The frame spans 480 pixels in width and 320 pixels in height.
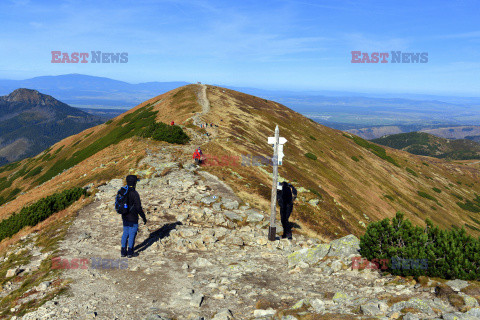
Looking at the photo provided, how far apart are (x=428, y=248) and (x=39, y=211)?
2038 centimetres

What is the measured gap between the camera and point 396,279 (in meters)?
8.94

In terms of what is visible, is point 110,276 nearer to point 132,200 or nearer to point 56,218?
point 132,200

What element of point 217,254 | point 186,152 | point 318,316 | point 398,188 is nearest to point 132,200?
point 217,254

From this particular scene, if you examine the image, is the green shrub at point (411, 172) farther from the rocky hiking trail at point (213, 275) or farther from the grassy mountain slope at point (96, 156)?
the rocky hiking trail at point (213, 275)

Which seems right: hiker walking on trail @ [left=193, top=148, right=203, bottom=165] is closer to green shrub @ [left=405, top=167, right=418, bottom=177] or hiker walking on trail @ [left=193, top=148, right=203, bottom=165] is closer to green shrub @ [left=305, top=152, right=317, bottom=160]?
green shrub @ [left=305, top=152, right=317, bottom=160]

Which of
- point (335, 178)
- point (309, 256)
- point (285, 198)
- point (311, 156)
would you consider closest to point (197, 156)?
point (285, 198)

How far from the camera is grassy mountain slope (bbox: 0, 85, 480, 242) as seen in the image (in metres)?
24.0

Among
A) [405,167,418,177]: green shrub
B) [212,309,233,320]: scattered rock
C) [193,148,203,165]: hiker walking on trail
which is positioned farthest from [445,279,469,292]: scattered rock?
[405,167,418,177]: green shrub

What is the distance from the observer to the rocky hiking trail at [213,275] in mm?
7674

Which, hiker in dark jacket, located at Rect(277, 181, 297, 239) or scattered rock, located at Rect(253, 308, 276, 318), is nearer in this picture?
scattered rock, located at Rect(253, 308, 276, 318)

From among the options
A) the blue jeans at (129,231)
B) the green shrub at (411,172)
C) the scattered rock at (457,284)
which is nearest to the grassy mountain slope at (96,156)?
the blue jeans at (129,231)

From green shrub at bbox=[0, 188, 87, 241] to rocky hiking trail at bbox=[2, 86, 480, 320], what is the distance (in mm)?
2607

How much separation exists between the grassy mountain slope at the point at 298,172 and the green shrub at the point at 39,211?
3.29 m

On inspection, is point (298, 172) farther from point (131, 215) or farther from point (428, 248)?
point (131, 215)
